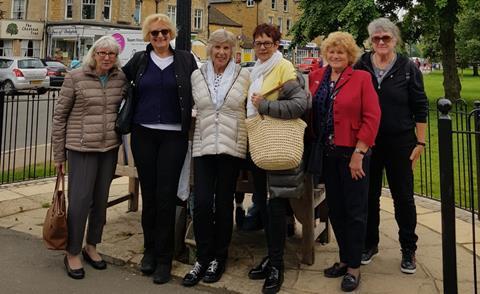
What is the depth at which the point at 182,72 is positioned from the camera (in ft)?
12.9

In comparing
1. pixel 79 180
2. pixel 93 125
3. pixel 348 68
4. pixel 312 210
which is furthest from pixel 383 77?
pixel 79 180

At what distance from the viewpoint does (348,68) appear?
3.76 m

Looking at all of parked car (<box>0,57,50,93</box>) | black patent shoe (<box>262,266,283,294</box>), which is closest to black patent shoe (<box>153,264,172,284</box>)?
black patent shoe (<box>262,266,283,294</box>)

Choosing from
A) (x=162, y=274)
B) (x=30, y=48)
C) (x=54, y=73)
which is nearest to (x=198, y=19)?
(x=30, y=48)

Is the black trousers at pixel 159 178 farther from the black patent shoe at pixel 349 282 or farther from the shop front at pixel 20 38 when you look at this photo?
the shop front at pixel 20 38

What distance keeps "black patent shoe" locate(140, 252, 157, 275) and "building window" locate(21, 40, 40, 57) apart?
3785 cm

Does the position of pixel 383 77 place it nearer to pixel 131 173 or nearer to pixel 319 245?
pixel 319 245

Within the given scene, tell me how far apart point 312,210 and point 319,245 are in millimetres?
773

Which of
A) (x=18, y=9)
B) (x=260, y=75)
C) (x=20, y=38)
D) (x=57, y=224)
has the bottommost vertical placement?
(x=57, y=224)

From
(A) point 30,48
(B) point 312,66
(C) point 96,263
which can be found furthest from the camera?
(A) point 30,48

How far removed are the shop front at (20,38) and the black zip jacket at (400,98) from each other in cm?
3799

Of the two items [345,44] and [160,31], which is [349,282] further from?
[160,31]

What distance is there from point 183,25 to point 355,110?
72.7 inches

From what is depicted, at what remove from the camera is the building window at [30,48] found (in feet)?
124
